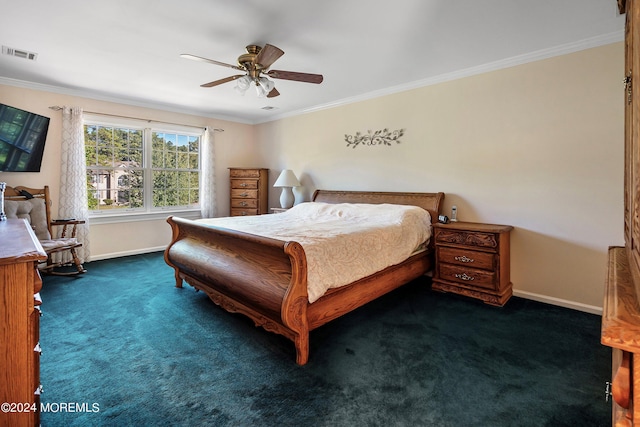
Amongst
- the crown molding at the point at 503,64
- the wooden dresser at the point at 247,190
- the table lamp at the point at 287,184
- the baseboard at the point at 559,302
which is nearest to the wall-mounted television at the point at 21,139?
the wooden dresser at the point at 247,190

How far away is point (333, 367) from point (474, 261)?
1.93m

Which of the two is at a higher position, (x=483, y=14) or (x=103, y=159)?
(x=483, y=14)

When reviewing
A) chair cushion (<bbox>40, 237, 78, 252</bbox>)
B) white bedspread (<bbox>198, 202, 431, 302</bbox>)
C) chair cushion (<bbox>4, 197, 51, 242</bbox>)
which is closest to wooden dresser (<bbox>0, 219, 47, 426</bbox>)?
white bedspread (<bbox>198, 202, 431, 302</bbox>)

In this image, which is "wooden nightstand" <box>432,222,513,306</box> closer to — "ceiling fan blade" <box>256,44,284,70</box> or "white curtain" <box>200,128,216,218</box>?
"ceiling fan blade" <box>256,44,284,70</box>

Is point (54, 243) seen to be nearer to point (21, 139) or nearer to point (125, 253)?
point (125, 253)

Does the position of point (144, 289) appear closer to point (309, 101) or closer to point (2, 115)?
point (2, 115)

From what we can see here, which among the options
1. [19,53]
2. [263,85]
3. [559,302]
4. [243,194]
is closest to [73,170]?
[19,53]

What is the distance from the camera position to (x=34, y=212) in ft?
12.4

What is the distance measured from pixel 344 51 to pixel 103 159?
4043 mm

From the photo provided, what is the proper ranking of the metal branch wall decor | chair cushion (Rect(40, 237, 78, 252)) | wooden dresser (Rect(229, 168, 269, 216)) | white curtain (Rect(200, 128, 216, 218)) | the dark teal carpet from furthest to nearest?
wooden dresser (Rect(229, 168, 269, 216)) → white curtain (Rect(200, 128, 216, 218)) → the metal branch wall decor → chair cushion (Rect(40, 237, 78, 252)) → the dark teal carpet

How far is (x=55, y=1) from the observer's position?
217cm

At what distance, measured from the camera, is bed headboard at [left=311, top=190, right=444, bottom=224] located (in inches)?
144

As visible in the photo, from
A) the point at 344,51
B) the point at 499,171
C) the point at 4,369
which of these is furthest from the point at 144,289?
the point at 499,171

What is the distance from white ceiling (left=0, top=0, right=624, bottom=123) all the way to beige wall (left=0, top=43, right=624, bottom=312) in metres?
0.24
